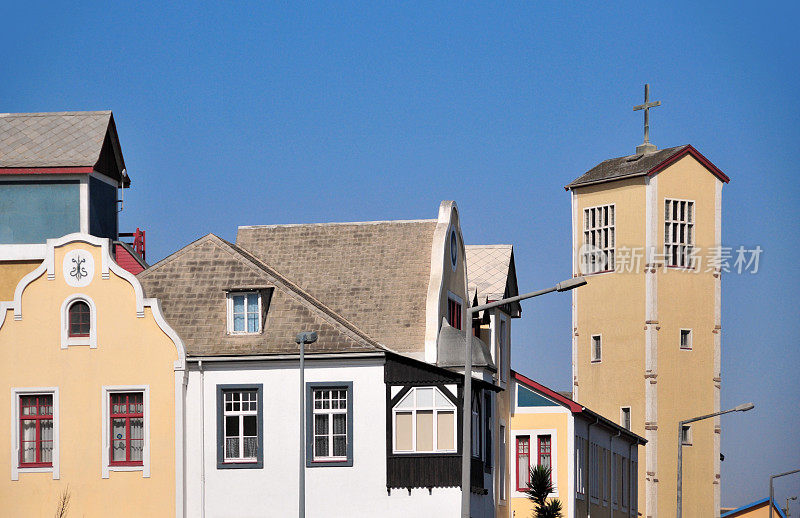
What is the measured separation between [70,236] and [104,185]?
924 centimetres

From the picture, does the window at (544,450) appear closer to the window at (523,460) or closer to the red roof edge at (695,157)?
the window at (523,460)

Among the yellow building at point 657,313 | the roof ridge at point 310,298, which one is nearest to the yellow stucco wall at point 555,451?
the roof ridge at point 310,298

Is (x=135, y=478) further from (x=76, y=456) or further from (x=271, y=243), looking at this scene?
(x=271, y=243)

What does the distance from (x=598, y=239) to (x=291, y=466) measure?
4984cm

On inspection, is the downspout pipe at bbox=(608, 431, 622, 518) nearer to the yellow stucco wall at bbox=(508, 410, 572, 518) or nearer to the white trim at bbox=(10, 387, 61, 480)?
the yellow stucco wall at bbox=(508, 410, 572, 518)

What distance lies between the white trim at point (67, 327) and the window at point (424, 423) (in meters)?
9.14

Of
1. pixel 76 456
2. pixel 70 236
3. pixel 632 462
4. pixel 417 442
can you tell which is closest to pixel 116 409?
pixel 76 456

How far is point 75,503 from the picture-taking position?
5088cm

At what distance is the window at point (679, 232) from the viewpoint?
313ft

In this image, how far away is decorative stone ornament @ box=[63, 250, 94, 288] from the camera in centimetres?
5166

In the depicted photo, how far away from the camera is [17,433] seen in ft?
168

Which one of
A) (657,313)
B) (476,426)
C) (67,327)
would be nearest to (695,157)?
(657,313)

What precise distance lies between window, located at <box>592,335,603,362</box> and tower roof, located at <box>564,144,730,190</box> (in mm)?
8657

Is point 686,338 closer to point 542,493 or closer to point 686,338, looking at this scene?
point 686,338
